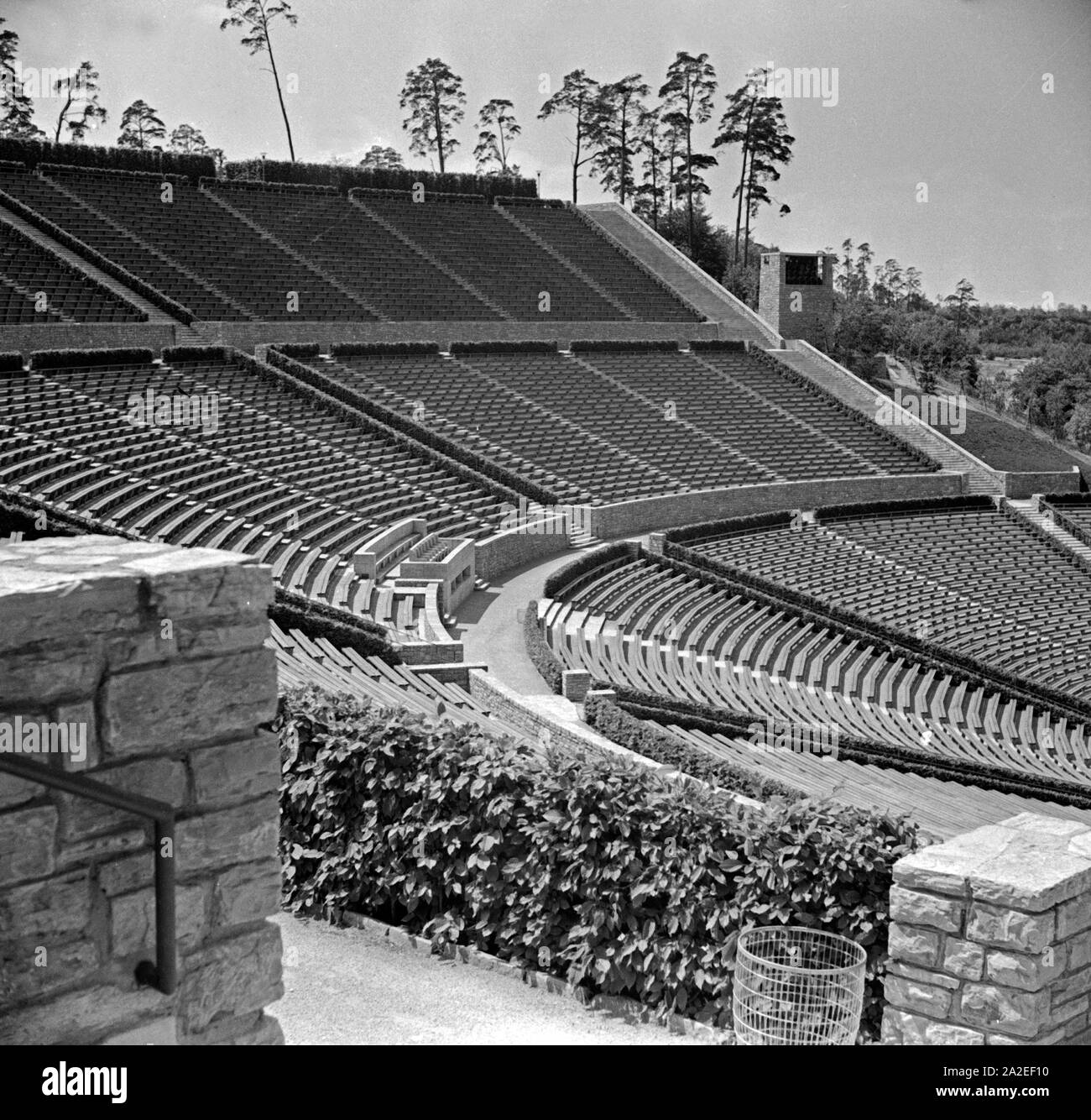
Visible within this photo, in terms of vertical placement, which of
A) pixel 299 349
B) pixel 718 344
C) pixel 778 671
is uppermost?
pixel 718 344

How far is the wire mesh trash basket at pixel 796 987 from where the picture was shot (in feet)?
21.7

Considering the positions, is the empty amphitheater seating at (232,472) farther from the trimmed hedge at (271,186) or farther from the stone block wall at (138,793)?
the trimmed hedge at (271,186)

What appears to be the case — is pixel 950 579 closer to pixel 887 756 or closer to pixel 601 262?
pixel 887 756

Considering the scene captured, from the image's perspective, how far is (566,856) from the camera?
8.15m

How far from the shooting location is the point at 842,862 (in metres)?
7.45

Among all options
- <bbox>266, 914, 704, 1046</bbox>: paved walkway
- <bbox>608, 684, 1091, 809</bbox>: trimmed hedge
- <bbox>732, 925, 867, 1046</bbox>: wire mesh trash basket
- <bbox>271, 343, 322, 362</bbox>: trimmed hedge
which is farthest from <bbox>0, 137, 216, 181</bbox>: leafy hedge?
<bbox>732, 925, 867, 1046</bbox>: wire mesh trash basket

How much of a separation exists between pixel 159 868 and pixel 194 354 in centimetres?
3215

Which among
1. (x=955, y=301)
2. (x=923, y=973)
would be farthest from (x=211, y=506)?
(x=955, y=301)

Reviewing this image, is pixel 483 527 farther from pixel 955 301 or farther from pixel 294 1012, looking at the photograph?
pixel 955 301

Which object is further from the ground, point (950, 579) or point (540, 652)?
point (950, 579)

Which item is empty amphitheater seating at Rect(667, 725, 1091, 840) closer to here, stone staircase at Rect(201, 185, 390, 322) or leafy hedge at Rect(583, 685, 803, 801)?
leafy hedge at Rect(583, 685, 803, 801)

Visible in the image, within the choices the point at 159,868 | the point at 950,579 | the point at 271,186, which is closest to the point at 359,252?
the point at 271,186

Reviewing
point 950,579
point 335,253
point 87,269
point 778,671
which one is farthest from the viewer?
point 335,253

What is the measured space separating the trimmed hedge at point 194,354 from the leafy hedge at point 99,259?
2.76m
